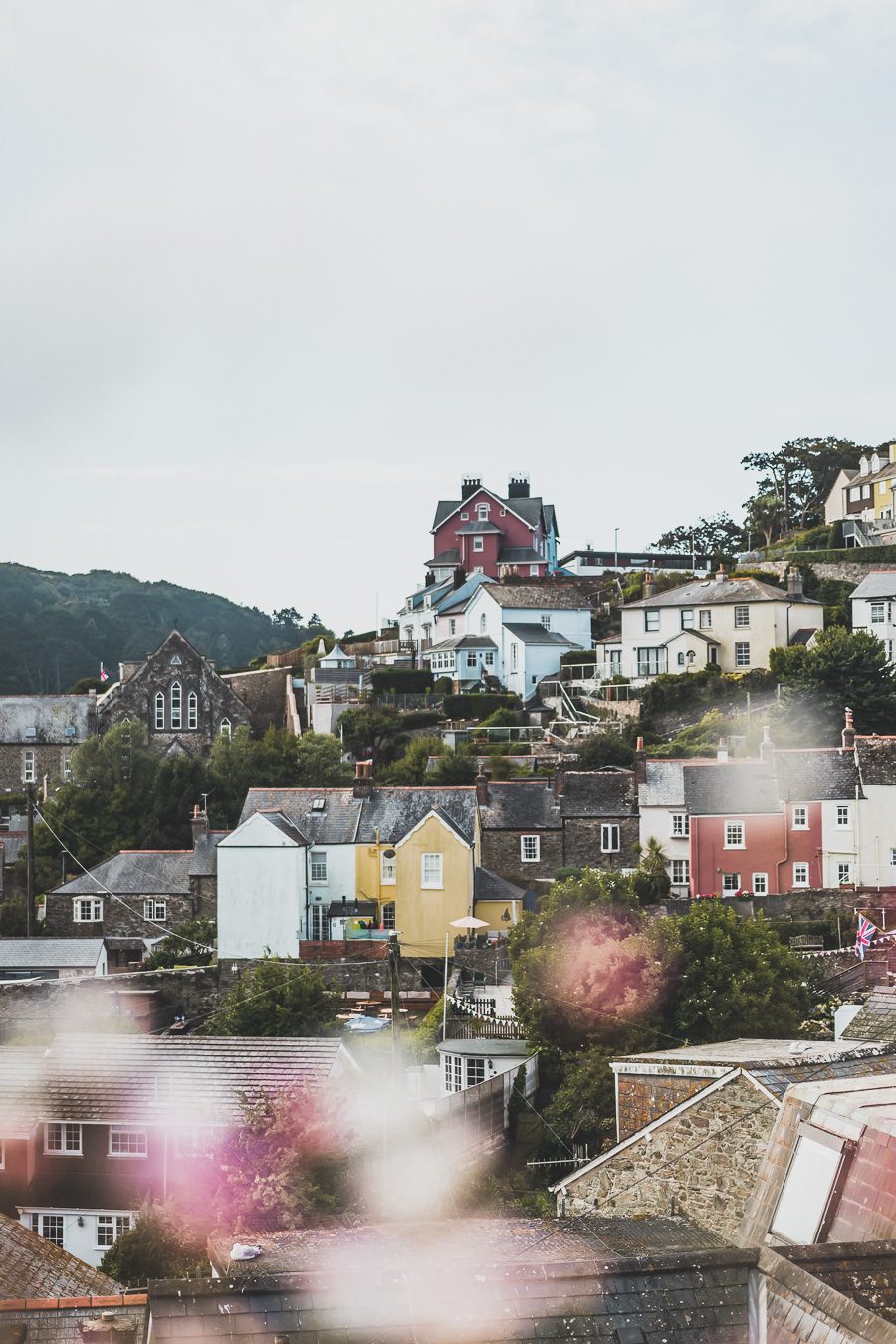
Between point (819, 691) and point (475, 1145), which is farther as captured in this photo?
point (819, 691)

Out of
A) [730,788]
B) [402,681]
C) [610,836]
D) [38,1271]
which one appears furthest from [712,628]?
[38,1271]

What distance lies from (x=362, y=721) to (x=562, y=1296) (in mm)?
50127

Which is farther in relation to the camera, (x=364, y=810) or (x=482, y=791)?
(x=482, y=791)

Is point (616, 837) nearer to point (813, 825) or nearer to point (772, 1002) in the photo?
point (813, 825)

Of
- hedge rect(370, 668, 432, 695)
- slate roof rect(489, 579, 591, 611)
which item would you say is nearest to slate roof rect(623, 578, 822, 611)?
slate roof rect(489, 579, 591, 611)

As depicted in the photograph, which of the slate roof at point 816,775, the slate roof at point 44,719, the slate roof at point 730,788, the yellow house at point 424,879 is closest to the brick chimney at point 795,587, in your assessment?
the slate roof at point 816,775

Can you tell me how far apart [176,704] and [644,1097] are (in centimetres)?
4925

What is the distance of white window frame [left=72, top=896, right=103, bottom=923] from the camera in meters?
43.2

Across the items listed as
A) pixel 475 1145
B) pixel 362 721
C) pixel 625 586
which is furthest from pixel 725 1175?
pixel 625 586

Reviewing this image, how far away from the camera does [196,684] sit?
61.9 metres

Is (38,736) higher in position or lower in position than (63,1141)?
higher

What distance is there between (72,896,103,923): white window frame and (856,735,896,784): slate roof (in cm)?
2438

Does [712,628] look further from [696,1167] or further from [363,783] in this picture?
[696,1167]

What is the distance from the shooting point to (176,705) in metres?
61.6
